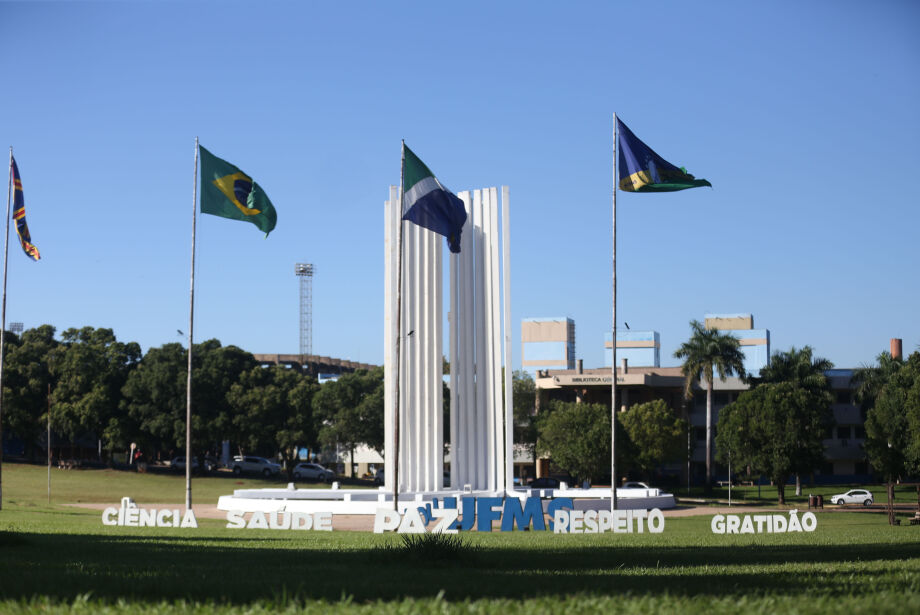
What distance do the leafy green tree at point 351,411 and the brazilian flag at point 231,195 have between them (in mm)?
49513

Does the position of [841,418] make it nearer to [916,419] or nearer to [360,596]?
[916,419]

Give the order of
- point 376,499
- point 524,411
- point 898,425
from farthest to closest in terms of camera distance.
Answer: point 524,411 → point 898,425 → point 376,499

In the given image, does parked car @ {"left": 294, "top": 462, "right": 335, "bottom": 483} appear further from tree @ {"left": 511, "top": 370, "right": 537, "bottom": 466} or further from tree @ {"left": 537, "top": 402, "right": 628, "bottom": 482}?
tree @ {"left": 537, "top": 402, "right": 628, "bottom": 482}

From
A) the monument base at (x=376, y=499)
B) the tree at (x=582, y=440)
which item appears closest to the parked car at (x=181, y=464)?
the tree at (x=582, y=440)

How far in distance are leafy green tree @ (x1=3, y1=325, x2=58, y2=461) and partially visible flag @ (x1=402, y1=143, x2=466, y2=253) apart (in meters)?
55.4

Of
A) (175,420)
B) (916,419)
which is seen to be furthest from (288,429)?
(916,419)

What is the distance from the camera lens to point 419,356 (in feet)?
141

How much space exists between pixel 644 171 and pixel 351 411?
5483 cm

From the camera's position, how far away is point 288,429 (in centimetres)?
8269

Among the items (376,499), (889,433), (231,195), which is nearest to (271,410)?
(376,499)

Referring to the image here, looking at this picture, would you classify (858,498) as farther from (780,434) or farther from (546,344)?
(546,344)

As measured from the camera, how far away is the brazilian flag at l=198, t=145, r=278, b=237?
33.2m

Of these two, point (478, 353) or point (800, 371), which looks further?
point (800, 371)

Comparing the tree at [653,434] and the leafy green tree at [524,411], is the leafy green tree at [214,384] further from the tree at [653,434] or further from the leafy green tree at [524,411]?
the tree at [653,434]
